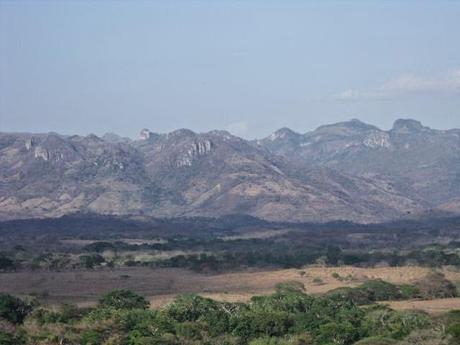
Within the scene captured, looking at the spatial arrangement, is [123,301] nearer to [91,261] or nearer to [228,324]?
[228,324]

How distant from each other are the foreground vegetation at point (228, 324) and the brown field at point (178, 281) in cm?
1632

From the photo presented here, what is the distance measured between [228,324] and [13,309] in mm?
14182

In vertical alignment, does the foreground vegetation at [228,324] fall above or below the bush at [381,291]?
above

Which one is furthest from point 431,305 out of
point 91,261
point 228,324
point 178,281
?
point 91,261

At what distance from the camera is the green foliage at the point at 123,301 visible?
62.0 m

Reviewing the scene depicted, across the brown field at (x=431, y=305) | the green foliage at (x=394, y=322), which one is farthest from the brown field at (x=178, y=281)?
the green foliage at (x=394, y=322)

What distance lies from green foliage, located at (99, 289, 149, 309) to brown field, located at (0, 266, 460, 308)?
31.6 feet

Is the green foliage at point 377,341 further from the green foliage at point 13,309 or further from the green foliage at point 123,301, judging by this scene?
the green foliage at point 13,309

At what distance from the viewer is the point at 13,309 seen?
5722 cm

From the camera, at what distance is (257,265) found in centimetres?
11331

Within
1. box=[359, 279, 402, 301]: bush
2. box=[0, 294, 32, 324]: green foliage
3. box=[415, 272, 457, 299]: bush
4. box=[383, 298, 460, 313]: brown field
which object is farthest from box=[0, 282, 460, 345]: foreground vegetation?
box=[415, 272, 457, 299]: bush

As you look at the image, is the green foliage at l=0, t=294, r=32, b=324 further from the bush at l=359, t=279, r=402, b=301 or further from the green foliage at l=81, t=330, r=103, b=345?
the bush at l=359, t=279, r=402, b=301

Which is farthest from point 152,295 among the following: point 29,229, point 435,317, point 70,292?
point 29,229

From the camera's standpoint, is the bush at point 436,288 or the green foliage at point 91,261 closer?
the bush at point 436,288
